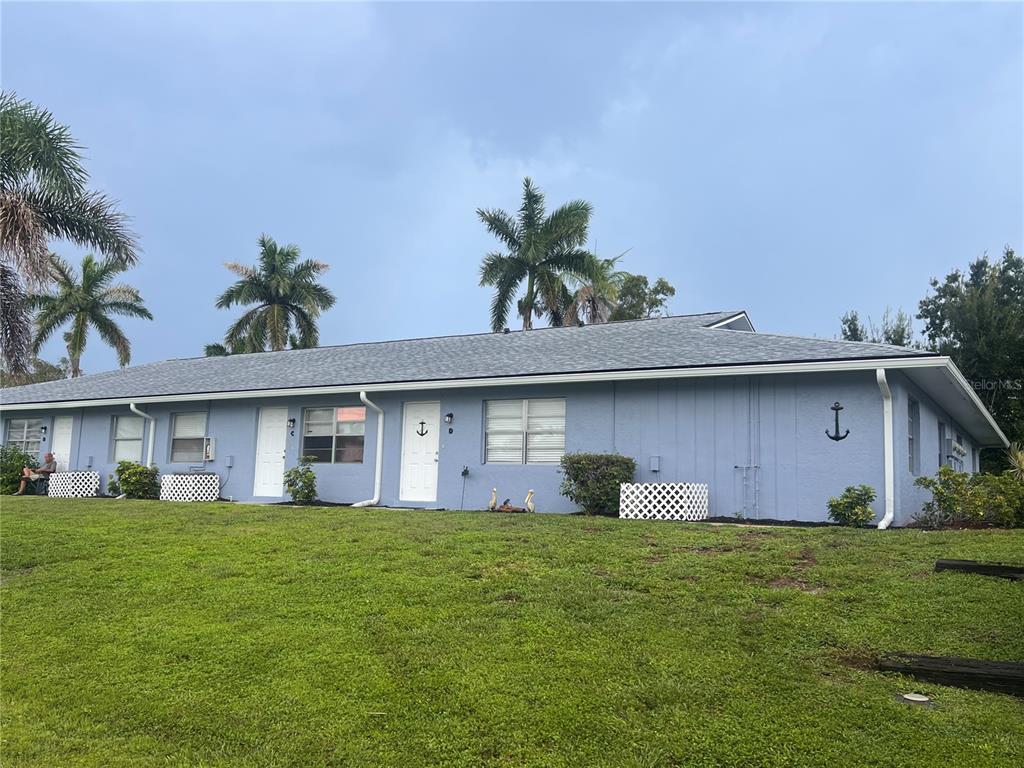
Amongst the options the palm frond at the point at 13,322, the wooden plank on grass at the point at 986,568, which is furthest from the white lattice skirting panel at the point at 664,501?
the palm frond at the point at 13,322

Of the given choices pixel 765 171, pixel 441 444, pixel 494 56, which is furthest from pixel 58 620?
pixel 765 171

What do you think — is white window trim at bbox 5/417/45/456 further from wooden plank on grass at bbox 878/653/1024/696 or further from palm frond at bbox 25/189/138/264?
wooden plank on grass at bbox 878/653/1024/696

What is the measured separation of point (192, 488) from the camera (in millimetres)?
16172

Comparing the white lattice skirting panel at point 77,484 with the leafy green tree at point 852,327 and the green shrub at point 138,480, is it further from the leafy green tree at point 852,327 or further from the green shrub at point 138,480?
the leafy green tree at point 852,327

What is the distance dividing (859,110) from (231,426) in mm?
18672

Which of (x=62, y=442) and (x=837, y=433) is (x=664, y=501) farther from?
(x=62, y=442)

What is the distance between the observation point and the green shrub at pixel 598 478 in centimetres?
1194

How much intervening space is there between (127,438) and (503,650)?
52.3ft

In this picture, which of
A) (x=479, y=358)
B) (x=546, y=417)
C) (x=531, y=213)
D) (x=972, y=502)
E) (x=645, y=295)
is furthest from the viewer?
(x=645, y=295)

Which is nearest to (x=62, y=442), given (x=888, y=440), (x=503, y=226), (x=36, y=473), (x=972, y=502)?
(x=36, y=473)

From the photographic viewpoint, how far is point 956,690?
4.27 metres

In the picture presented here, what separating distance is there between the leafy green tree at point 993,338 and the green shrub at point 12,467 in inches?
1185

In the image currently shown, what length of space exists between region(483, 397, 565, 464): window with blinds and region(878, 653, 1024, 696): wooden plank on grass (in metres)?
8.64

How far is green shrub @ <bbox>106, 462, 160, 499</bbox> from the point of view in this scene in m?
16.4
